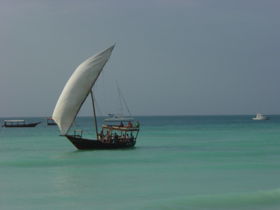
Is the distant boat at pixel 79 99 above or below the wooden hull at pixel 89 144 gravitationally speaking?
above

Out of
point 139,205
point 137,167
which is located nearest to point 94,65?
point 137,167

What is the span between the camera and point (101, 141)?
31344 mm

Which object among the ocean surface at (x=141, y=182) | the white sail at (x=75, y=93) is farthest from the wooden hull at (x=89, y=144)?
the ocean surface at (x=141, y=182)

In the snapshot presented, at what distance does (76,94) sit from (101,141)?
3.09 metres

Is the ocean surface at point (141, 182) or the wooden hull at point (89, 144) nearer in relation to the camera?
the ocean surface at point (141, 182)

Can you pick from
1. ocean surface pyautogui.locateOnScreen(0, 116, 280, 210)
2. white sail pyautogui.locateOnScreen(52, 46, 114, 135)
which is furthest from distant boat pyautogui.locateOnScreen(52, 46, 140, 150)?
ocean surface pyautogui.locateOnScreen(0, 116, 280, 210)

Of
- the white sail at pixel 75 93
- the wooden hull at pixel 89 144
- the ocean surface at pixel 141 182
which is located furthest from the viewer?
the wooden hull at pixel 89 144

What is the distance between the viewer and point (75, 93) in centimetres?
3069

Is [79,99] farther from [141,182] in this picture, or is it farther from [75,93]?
[141,182]

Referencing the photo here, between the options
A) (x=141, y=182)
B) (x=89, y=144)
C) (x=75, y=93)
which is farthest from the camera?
(x=89, y=144)

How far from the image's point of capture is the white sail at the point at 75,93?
30734 millimetres

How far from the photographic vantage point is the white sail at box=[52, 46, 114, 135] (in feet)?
101

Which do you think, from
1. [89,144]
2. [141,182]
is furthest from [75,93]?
[141,182]

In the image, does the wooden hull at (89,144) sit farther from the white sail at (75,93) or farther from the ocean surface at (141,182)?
the ocean surface at (141,182)
